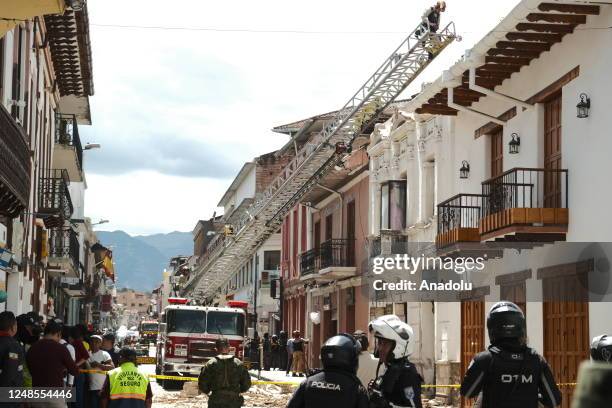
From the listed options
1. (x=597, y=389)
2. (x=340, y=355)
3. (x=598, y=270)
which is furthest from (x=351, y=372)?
(x=598, y=270)

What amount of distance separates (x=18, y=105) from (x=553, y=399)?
1560cm

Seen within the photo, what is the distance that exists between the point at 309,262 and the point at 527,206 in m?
21.1

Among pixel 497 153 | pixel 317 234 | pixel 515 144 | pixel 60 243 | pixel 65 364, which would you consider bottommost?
pixel 65 364

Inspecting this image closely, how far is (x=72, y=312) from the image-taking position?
5716 centimetres

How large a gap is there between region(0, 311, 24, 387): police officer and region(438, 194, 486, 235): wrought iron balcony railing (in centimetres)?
1124

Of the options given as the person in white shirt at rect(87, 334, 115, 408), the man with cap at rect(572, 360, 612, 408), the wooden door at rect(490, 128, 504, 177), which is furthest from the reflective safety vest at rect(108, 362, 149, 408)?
the wooden door at rect(490, 128, 504, 177)

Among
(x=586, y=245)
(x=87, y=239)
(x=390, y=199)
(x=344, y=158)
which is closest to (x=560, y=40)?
(x=586, y=245)

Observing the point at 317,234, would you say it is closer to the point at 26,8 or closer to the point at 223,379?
the point at 26,8

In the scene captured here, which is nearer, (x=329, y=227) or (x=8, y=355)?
(x=8, y=355)

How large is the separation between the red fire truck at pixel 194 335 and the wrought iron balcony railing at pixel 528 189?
12.3m

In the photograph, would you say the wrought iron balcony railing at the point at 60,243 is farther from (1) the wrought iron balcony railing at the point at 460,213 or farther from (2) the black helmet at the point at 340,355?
(2) the black helmet at the point at 340,355

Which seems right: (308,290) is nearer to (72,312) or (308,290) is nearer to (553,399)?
(72,312)

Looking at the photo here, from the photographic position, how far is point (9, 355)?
9.86 meters

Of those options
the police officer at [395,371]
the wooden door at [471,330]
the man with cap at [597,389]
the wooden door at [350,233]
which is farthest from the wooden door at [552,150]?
the wooden door at [350,233]
